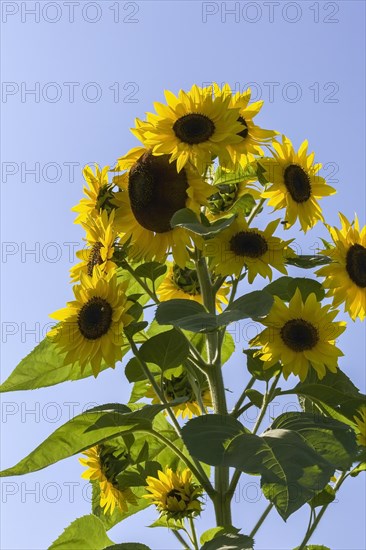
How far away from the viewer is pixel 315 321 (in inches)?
66.6

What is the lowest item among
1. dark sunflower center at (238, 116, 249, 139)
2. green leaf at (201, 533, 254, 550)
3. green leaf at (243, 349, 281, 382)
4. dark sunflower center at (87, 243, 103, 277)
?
green leaf at (201, 533, 254, 550)

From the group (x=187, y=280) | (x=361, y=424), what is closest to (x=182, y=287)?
(x=187, y=280)

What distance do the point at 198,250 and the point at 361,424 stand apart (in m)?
0.45

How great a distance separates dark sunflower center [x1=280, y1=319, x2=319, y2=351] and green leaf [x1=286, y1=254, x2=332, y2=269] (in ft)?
0.41

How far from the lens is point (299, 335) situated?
1.67 metres

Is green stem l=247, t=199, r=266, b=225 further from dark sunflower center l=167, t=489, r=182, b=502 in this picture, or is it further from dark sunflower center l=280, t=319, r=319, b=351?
dark sunflower center l=167, t=489, r=182, b=502

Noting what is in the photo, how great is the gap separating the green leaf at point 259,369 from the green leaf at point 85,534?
511 mm

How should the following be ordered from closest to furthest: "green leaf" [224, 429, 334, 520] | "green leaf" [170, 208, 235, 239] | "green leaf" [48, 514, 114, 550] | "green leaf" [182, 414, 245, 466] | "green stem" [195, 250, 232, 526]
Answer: "green leaf" [224, 429, 334, 520]
"green leaf" [182, 414, 245, 466]
"green leaf" [170, 208, 235, 239]
"green stem" [195, 250, 232, 526]
"green leaf" [48, 514, 114, 550]

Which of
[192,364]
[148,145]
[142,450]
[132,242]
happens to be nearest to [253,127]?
[148,145]

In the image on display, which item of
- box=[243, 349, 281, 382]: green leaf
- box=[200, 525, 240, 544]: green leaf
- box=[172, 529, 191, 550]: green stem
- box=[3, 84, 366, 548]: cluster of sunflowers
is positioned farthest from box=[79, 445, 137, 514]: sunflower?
box=[243, 349, 281, 382]: green leaf

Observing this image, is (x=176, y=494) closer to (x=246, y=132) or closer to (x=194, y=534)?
(x=194, y=534)

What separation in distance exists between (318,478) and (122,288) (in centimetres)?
53

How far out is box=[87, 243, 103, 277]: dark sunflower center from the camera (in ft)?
5.68

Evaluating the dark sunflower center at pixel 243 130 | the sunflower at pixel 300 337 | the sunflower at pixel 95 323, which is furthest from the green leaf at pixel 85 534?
the dark sunflower center at pixel 243 130
